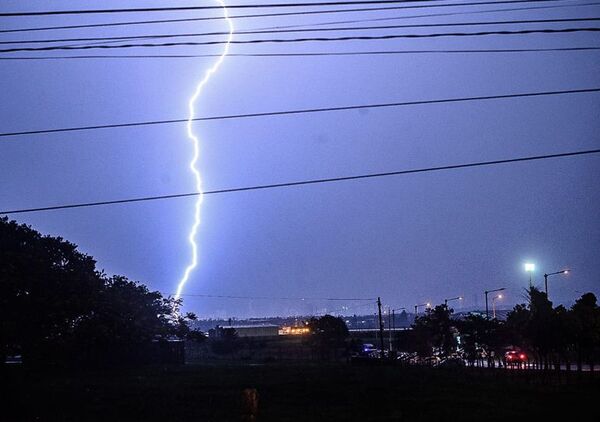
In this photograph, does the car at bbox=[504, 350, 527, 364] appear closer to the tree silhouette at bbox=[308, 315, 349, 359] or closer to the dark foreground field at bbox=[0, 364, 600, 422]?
the dark foreground field at bbox=[0, 364, 600, 422]

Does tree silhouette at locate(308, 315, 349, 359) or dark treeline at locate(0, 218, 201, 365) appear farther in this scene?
tree silhouette at locate(308, 315, 349, 359)

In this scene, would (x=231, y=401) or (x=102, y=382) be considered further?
(x=102, y=382)

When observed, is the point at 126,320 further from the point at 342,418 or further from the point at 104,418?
the point at 342,418

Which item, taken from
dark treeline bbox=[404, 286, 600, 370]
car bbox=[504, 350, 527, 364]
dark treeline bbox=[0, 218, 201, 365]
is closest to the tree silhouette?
dark treeline bbox=[404, 286, 600, 370]

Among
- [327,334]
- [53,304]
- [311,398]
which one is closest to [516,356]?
[327,334]

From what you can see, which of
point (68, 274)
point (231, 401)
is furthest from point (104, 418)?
point (68, 274)

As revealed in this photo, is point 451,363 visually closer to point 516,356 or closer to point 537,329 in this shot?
point 516,356

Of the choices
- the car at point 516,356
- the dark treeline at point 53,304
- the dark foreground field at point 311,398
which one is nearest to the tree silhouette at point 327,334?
the car at point 516,356
